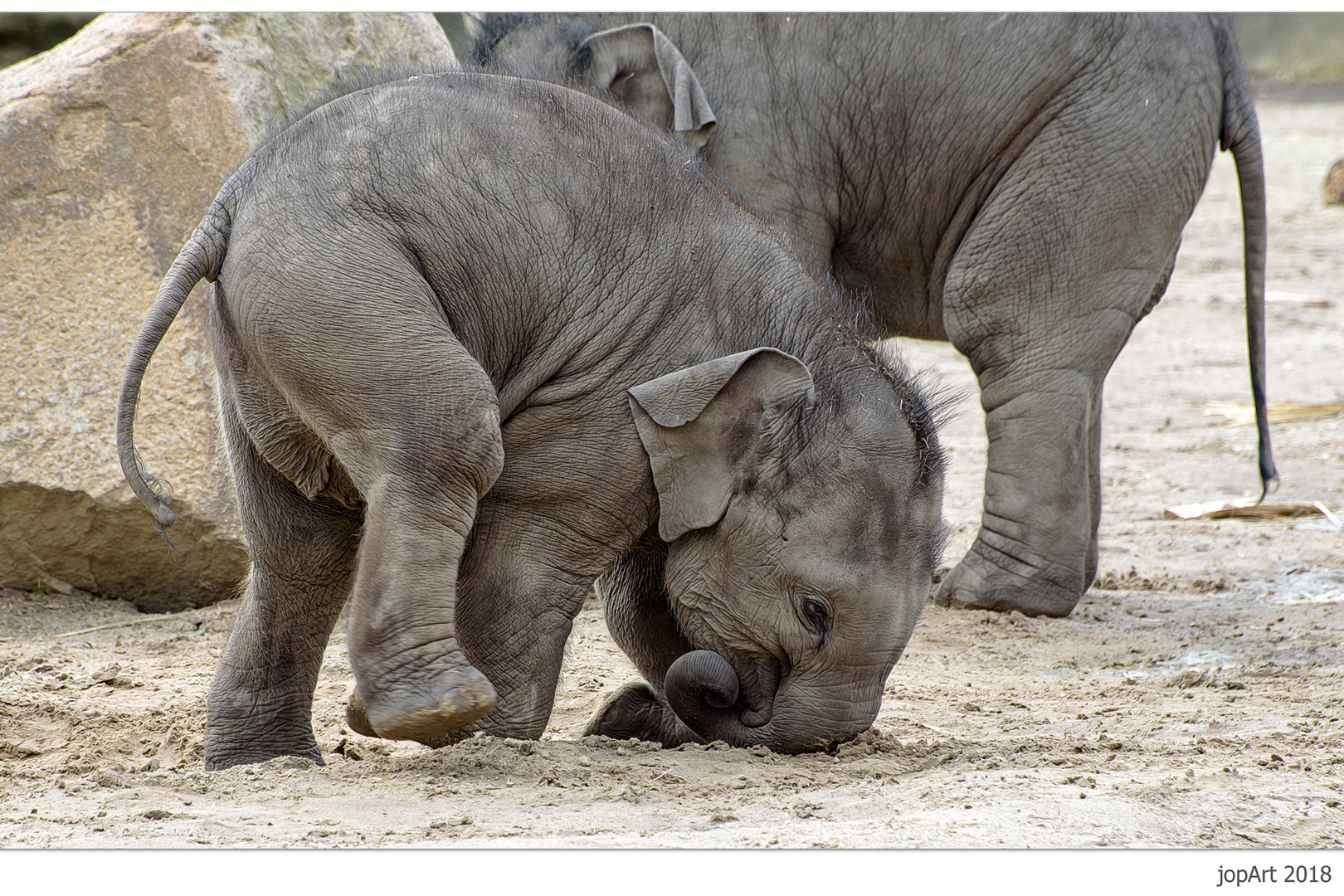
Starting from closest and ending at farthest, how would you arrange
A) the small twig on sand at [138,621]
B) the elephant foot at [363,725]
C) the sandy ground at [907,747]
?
1. the sandy ground at [907,747]
2. the elephant foot at [363,725]
3. the small twig on sand at [138,621]

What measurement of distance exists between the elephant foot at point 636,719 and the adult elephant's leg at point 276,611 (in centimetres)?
73

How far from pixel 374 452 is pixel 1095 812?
5.23 feet

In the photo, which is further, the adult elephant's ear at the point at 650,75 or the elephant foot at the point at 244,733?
the adult elephant's ear at the point at 650,75

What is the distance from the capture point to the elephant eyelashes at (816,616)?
135 inches

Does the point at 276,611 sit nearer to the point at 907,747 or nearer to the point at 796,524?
the point at 796,524

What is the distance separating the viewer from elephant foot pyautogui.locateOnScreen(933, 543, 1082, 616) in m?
5.33

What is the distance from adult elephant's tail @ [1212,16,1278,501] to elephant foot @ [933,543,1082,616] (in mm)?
990

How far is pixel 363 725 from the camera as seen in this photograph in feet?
11.0

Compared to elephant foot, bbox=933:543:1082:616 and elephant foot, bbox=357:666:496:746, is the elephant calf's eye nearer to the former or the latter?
elephant foot, bbox=357:666:496:746

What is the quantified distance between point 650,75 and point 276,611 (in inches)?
90.9

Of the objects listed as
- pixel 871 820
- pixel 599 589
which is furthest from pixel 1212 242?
pixel 871 820

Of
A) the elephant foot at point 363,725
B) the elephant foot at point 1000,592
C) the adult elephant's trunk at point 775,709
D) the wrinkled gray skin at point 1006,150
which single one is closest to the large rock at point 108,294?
the wrinkled gray skin at point 1006,150

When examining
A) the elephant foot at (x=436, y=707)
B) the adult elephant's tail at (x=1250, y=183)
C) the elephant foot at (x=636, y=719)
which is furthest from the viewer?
the adult elephant's tail at (x=1250, y=183)

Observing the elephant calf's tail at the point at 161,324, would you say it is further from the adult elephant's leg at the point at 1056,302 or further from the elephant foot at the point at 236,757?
the adult elephant's leg at the point at 1056,302
